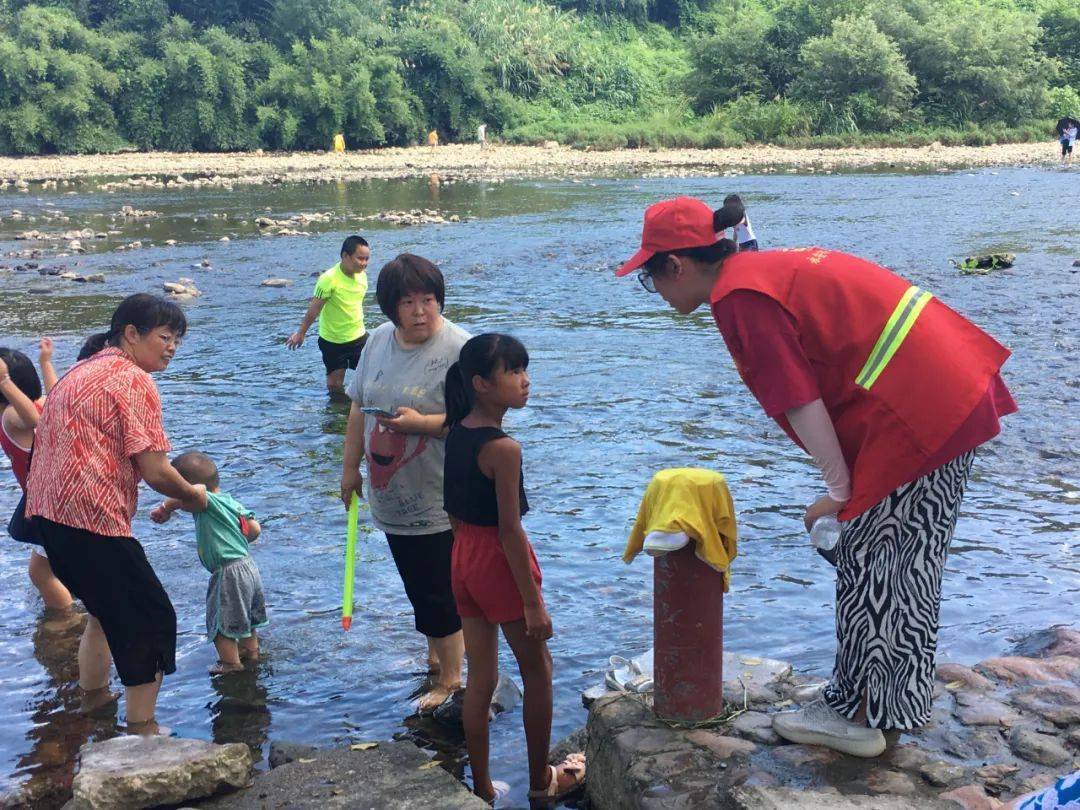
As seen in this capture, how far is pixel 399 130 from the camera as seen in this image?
2071 inches

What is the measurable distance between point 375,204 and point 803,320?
26532 millimetres

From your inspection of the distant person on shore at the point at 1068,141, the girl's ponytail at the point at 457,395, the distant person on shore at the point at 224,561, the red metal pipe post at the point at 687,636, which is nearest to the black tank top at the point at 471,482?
the girl's ponytail at the point at 457,395

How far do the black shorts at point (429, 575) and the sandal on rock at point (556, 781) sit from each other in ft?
2.62

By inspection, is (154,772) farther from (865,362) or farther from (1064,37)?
(1064,37)

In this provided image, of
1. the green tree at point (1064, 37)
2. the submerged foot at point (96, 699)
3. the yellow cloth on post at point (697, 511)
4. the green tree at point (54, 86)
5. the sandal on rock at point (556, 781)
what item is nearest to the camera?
the yellow cloth on post at point (697, 511)

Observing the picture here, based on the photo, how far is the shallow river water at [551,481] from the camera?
16.7ft

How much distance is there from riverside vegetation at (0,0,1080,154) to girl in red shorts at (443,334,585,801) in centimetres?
4567

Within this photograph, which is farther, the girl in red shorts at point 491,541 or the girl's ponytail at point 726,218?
the girl in red shorts at point 491,541

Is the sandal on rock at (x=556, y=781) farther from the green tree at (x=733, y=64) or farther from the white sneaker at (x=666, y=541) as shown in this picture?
the green tree at (x=733, y=64)

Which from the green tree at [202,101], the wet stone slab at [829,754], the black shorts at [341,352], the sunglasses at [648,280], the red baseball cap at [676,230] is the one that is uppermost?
the green tree at [202,101]

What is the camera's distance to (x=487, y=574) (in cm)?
388

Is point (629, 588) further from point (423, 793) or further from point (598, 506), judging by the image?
point (423, 793)

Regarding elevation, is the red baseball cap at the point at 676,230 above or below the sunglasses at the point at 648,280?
above

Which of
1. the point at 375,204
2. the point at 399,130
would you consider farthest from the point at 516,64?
the point at 375,204
